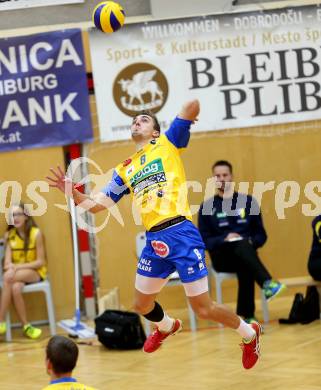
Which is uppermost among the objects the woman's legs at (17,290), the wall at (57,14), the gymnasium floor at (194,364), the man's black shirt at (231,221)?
the wall at (57,14)

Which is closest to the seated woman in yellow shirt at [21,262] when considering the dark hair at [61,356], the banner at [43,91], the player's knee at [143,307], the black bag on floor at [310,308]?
the banner at [43,91]

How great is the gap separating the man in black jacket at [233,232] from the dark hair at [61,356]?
4.74 metres

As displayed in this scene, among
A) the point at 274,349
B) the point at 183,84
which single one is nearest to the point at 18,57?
the point at 183,84

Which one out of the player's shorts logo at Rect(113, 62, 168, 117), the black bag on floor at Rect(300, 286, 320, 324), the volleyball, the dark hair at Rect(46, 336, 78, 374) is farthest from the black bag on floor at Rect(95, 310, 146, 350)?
the dark hair at Rect(46, 336, 78, 374)

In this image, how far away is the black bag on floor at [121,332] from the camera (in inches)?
312

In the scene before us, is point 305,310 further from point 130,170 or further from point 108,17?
point 108,17

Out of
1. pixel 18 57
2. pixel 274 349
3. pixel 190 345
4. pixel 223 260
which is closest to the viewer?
pixel 274 349

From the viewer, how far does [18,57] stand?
9.37 m

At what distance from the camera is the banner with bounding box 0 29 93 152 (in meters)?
9.36

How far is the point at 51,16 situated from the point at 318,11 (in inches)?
118

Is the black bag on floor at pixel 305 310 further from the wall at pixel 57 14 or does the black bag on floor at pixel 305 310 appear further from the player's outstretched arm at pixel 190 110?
the wall at pixel 57 14

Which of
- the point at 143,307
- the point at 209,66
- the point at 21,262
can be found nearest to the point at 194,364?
the point at 143,307

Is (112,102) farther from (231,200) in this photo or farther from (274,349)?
(274,349)

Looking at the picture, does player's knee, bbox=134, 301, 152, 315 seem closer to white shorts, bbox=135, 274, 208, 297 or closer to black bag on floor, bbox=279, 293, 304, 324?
white shorts, bbox=135, 274, 208, 297
